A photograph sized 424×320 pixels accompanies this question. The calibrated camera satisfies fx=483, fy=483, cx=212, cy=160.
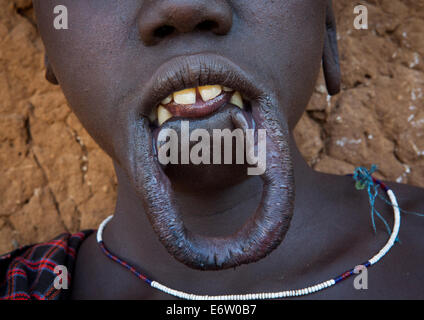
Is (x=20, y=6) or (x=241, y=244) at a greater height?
(x=20, y=6)

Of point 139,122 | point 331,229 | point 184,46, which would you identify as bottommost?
point 331,229

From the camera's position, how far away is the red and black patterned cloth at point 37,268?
1.45 m

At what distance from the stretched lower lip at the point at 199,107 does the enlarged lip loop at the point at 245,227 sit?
56 millimetres

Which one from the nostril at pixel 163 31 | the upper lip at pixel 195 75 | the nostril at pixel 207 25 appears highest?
the nostril at pixel 207 25

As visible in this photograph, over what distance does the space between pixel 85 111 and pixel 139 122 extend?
24cm

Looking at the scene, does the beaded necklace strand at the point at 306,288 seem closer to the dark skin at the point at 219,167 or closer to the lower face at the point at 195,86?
the dark skin at the point at 219,167

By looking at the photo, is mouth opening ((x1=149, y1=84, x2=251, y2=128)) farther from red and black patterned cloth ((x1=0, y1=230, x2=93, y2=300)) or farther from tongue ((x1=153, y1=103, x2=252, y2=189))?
red and black patterned cloth ((x1=0, y1=230, x2=93, y2=300))

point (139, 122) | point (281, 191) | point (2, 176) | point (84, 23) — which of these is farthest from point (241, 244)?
point (2, 176)

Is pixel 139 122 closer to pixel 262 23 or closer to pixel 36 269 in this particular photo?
pixel 262 23

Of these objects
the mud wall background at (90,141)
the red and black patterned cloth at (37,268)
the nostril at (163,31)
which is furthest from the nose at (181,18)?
the mud wall background at (90,141)

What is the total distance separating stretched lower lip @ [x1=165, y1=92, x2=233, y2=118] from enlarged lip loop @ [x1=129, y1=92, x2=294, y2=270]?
0.06m

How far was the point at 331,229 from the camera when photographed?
1.38m

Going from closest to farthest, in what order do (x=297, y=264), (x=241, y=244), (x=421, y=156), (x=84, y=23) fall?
(x=241, y=244) → (x=84, y=23) → (x=297, y=264) → (x=421, y=156)

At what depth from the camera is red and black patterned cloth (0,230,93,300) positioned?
145cm
